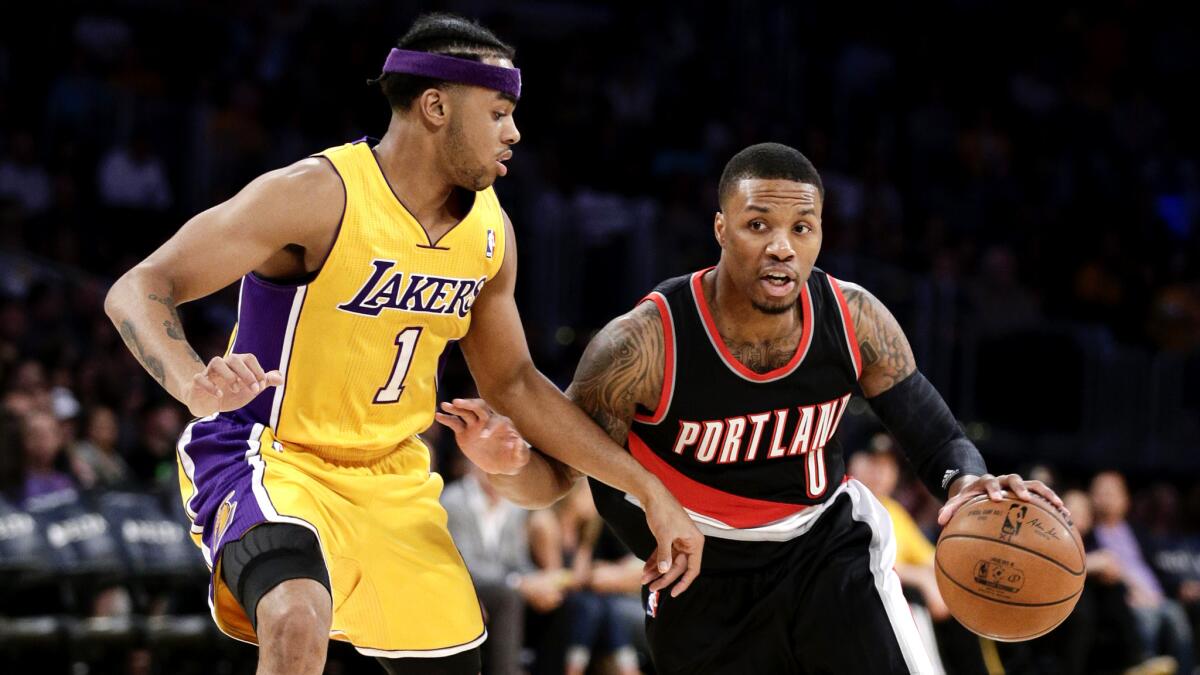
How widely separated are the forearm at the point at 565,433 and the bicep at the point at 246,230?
0.77 m

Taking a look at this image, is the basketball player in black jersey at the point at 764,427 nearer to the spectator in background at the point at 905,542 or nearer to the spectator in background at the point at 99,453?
the spectator in background at the point at 905,542

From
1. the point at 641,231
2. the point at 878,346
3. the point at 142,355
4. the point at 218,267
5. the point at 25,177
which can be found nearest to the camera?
the point at 142,355

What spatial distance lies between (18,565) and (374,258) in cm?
392

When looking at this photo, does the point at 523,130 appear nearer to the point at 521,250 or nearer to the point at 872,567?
the point at 521,250

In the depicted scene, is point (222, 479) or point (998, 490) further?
point (998, 490)

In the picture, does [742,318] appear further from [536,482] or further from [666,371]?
[536,482]

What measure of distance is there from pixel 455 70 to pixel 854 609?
71.6 inches

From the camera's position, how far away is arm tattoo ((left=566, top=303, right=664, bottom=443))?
175 inches

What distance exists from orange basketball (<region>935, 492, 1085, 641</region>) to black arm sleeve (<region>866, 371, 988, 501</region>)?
0.95 ft

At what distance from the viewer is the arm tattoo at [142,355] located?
3.65m

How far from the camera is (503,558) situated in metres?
8.55

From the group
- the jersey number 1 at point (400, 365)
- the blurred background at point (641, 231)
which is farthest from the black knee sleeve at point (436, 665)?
the blurred background at point (641, 231)

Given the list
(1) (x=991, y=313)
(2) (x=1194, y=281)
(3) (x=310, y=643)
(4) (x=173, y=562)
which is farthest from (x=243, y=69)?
(3) (x=310, y=643)

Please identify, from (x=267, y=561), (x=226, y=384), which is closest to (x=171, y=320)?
(x=226, y=384)
